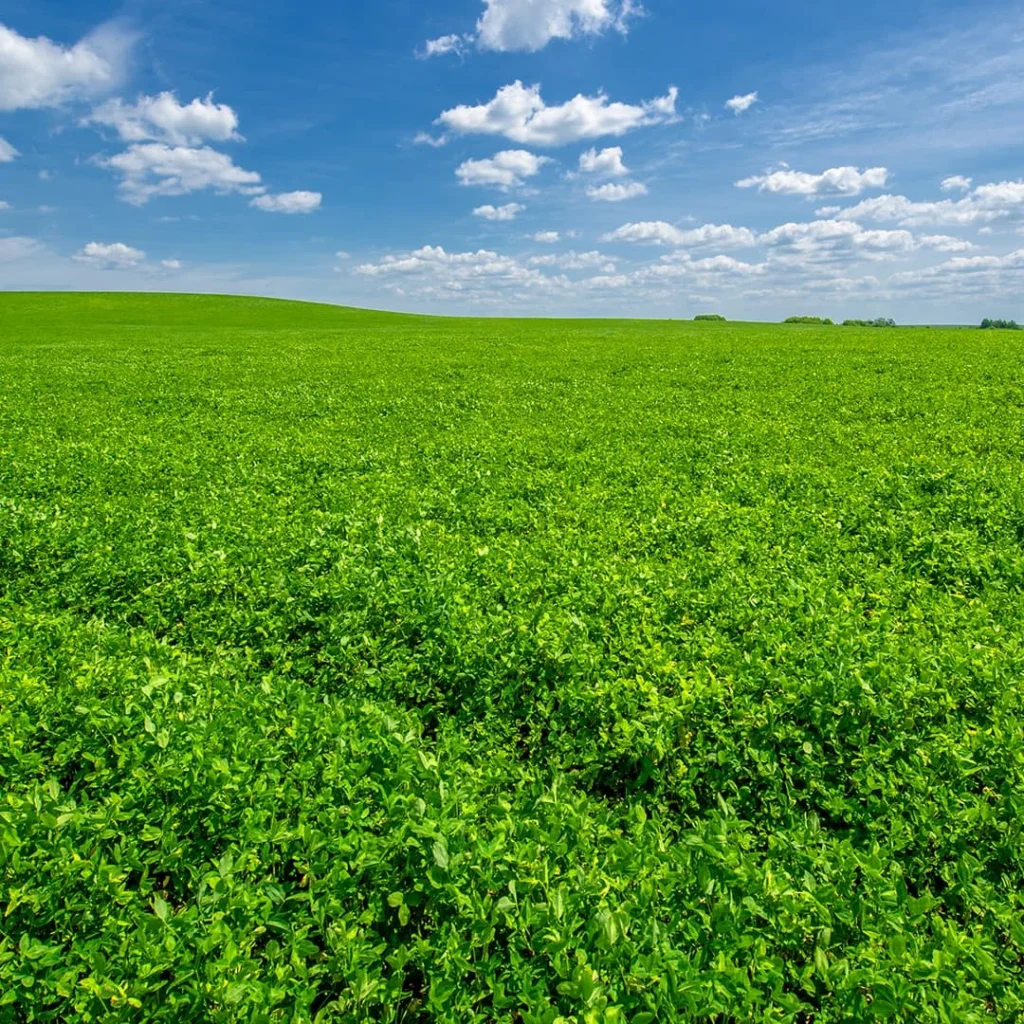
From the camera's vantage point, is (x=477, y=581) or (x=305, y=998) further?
(x=477, y=581)

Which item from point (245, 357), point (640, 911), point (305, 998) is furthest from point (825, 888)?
point (245, 357)

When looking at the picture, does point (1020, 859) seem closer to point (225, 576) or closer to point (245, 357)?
point (225, 576)

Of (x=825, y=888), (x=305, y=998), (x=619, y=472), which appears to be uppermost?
(x=619, y=472)

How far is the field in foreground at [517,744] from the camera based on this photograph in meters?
3.32

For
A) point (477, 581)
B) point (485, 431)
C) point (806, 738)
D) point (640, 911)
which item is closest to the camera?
point (640, 911)

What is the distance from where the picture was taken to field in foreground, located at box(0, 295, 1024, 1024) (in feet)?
10.9

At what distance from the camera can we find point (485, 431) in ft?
55.3

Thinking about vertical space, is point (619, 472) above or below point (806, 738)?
above

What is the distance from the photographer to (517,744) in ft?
18.9

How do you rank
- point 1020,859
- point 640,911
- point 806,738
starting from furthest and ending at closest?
point 806,738, point 1020,859, point 640,911

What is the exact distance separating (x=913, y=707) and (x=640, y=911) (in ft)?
10.2

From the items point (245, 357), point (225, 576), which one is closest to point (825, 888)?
point (225, 576)

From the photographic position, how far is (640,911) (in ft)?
11.8

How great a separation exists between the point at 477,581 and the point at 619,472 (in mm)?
5699
